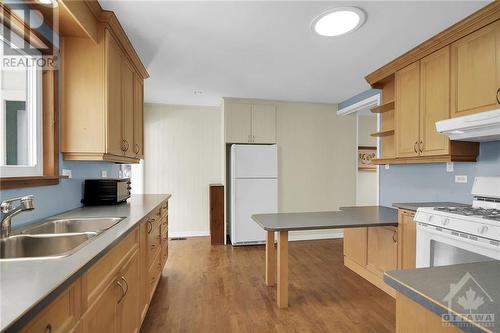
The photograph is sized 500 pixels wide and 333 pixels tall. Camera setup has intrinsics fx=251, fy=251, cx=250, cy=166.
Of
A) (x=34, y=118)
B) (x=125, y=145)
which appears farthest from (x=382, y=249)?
(x=34, y=118)

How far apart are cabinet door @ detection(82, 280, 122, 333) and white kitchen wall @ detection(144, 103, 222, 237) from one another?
3.24 m

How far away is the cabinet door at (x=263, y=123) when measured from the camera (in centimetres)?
417

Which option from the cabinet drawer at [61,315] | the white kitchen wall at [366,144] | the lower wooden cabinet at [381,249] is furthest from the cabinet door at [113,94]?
the white kitchen wall at [366,144]

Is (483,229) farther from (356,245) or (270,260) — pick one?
(270,260)

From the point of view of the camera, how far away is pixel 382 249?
8.54ft

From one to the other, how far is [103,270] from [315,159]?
152 inches

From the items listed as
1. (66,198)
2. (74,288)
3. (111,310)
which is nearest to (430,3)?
(74,288)

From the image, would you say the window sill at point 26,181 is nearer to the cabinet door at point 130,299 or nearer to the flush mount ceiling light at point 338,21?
the cabinet door at point 130,299

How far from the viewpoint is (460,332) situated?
0.64m

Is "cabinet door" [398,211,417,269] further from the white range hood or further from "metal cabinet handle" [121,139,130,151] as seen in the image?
"metal cabinet handle" [121,139,130,151]

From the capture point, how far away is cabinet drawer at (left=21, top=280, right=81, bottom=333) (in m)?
0.70

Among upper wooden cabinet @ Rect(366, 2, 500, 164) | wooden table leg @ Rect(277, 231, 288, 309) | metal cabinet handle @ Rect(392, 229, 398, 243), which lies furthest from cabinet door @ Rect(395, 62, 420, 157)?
wooden table leg @ Rect(277, 231, 288, 309)

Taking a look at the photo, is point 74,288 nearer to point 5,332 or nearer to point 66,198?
point 5,332

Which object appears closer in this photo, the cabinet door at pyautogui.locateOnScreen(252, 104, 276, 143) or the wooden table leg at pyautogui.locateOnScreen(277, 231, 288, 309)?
the wooden table leg at pyautogui.locateOnScreen(277, 231, 288, 309)
